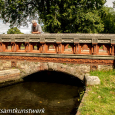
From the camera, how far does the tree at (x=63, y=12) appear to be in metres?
13.5

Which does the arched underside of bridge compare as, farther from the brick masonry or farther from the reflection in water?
the reflection in water

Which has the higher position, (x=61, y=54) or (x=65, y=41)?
(x=65, y=41)

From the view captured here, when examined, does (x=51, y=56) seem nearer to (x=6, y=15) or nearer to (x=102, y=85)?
(x=102, y=85)

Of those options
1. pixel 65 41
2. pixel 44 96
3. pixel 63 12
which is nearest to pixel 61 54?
pixel 65 41

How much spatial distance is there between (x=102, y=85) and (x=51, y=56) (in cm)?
278

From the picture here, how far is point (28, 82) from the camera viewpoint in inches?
298

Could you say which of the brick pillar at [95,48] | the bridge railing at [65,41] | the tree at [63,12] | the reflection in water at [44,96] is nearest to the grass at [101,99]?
the reflection in water at [44,96]

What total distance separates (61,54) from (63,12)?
8.99 meters

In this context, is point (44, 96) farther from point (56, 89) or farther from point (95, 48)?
point (95, 48)

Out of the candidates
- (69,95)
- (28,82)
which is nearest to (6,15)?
(28,82)

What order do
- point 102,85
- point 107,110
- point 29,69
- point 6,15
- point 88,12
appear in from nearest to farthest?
point 107,110 < point 102,85 < point 29,69 < point 88,12 < point 6,15

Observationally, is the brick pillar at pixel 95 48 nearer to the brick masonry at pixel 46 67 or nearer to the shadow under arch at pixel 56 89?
the brick masonry at pixel 46 67

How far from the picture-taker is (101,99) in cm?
379

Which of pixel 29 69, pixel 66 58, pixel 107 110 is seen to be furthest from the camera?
pixel 29 69
